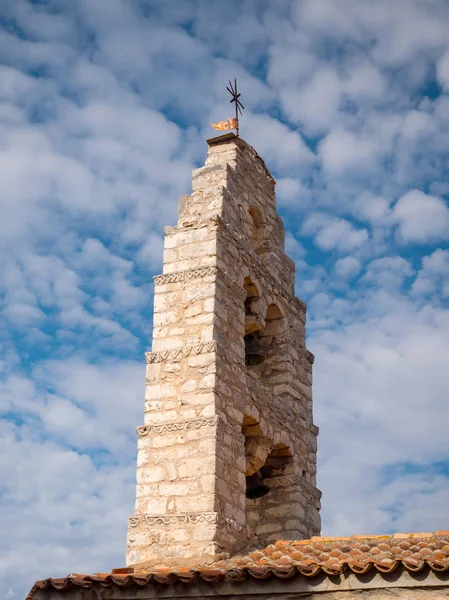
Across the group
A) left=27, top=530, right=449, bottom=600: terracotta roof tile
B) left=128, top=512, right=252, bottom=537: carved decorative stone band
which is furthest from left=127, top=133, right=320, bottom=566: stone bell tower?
left=27, top=530, right=449, bottom=600: terracotta roof tile

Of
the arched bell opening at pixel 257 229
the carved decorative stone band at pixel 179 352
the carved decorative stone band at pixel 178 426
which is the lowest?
the carved decorative stone band at pixel 178 426

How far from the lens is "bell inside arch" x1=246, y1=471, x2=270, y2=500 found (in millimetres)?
9398

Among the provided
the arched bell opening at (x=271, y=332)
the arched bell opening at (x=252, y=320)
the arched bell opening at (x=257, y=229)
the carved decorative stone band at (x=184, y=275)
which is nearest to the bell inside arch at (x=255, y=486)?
the arched bell opening at (x=252, y=320)

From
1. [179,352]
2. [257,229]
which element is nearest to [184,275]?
[179,352]

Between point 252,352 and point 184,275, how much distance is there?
1439 millimetres

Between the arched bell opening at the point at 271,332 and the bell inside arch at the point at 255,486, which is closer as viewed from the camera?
the bell inside arch at the point at 255,486

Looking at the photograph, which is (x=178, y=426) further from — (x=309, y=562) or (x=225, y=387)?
(x=309, y=562)

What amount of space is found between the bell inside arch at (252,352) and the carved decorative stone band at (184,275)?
4.49ft

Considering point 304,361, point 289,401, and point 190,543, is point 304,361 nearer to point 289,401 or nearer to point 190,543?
point 289,401

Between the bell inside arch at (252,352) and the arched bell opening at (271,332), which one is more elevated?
the arched bell opening at (271,332)

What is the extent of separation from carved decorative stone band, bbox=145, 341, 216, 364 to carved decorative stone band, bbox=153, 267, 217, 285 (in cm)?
85

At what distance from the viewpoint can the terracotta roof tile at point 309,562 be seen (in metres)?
6.54

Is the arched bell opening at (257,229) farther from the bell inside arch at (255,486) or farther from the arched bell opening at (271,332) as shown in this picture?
the bell inside arch at (255,486)

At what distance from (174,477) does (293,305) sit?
11.5 ft
